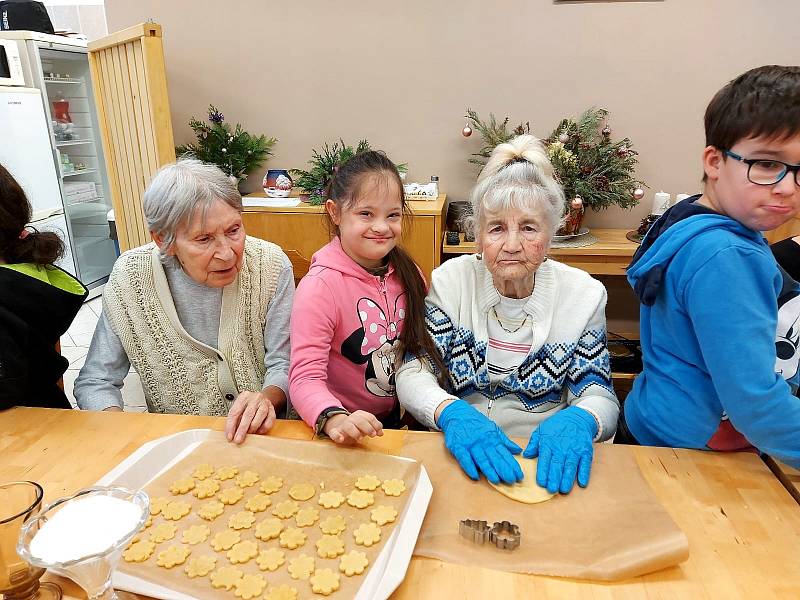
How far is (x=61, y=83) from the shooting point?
3980mm

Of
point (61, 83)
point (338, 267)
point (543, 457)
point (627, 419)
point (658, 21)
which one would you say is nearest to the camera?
point (543, 457)

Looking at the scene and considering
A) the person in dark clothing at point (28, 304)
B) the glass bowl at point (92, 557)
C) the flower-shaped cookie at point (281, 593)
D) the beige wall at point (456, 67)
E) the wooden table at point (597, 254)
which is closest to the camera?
the glass bowl at point (92, 557)

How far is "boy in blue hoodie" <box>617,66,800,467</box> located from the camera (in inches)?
36.0

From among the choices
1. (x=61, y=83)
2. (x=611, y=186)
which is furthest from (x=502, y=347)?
(x=61, y=83)

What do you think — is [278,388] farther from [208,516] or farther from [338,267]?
[208,516]

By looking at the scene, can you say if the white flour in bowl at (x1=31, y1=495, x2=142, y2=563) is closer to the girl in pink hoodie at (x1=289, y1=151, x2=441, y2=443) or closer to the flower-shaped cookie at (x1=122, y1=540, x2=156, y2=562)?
the flower-shaped cookie at (x1=122, y1=540, x2=156, y2=562)

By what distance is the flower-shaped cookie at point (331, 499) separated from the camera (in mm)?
895

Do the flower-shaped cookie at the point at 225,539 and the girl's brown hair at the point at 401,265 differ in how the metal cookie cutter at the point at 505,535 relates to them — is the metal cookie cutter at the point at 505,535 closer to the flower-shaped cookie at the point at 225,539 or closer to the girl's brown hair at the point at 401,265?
the flower-shaped cookie at the point at 225,539

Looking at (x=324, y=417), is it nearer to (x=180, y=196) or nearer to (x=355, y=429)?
(x=355, y=429)

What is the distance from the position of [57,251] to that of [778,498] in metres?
1.64

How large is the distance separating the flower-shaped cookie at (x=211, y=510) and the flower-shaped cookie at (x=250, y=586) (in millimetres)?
149

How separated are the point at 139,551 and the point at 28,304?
0.78 meters

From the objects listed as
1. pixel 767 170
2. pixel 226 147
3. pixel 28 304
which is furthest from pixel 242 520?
pixel 226 147

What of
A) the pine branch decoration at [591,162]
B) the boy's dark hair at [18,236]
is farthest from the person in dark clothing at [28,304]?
the pine branch decoration at [591,162]
